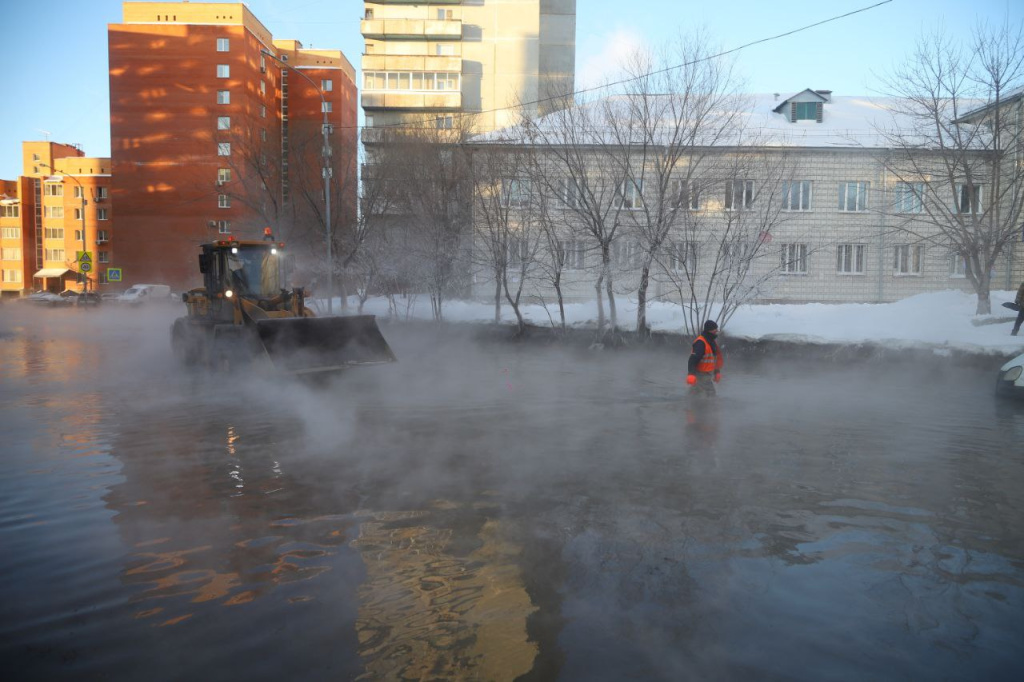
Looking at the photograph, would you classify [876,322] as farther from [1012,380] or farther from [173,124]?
[173,124]

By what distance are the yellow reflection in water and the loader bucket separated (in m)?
8.09

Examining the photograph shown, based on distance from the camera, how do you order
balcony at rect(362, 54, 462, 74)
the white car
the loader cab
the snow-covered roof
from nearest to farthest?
the white car
the loader cab
the snow-covered roof
balcony at rect(362, 54, 462, 74)

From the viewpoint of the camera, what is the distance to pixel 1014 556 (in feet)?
16.5

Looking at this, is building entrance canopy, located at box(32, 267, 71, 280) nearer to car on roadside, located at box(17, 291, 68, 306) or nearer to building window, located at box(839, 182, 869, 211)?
car on roadside, located at box(17, 291, 68, 306)

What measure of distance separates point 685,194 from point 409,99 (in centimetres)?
3883

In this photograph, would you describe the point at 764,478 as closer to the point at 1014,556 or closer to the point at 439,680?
the point at 1014,556

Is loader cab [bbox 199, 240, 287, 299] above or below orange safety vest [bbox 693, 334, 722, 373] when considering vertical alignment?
above

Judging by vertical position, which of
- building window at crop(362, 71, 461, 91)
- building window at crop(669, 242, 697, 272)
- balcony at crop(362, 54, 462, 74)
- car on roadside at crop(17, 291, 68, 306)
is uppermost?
balcony at crop(362, 54, 462, 74)

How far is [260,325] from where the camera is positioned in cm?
1280

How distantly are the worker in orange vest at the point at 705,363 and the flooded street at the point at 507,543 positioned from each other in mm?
515

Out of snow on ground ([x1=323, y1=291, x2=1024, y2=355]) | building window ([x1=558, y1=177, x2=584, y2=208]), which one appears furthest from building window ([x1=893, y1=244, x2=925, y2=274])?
building window ([x1=558, y1=177, x2=584, y2=208])

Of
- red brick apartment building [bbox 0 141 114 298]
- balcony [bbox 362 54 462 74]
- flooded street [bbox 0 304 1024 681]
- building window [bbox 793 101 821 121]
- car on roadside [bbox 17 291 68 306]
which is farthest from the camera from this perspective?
red brick apartment building [bbox 0 141 114 298]

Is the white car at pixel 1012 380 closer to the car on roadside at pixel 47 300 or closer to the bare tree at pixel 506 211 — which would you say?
the bare tree at pixel 506 211

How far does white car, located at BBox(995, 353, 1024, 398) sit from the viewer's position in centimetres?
1204
